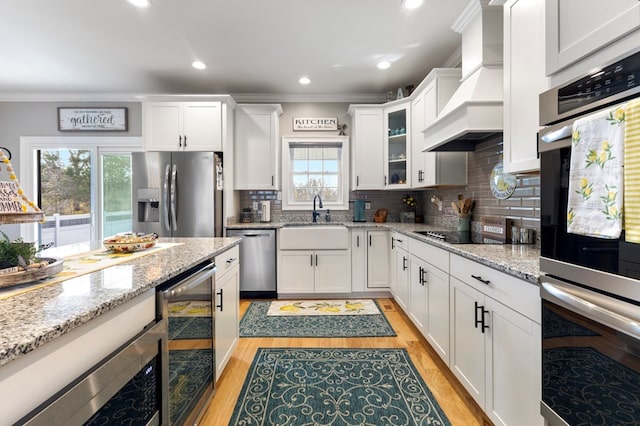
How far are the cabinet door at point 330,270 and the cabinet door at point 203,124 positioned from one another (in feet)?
6.01

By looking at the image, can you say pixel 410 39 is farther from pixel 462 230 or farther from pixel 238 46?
pixel 462 230

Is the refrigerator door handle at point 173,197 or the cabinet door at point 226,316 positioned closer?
the cabinet door at point 226,316

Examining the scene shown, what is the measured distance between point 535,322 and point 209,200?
3.11 m

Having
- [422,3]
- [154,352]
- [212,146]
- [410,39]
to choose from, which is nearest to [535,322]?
[154,352]

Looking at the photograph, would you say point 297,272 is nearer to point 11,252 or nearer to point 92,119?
point 11,252

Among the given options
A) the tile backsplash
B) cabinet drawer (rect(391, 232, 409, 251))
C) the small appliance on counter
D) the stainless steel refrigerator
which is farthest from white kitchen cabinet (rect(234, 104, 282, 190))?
cabinet drawer (rect(391, 232, 409, 251))

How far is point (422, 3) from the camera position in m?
2.27

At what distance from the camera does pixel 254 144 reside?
12.8 feet

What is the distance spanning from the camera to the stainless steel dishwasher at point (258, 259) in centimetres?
361

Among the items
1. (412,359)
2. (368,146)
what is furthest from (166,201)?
(412,359)

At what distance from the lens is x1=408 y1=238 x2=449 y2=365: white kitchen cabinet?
2.02 m

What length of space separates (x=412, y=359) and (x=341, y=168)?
8.98 feet

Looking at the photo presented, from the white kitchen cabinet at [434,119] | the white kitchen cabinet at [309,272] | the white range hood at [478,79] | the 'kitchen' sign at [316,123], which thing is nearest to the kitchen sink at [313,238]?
the white kitchen cabinet at [309,272]

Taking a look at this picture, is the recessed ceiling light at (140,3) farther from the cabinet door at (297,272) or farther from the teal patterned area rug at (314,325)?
the teal patterned area rug at (314,325)
